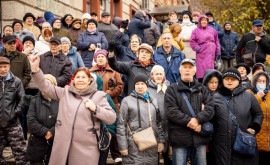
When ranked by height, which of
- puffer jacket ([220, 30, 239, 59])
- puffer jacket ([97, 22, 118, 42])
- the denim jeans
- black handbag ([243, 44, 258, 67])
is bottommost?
the denim jeans

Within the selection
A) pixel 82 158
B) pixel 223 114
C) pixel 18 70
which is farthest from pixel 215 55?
pixel 82 158

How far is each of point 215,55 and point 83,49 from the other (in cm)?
338

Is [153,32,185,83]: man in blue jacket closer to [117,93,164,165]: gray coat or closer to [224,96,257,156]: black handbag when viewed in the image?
[117,93,164,165]: gray coat

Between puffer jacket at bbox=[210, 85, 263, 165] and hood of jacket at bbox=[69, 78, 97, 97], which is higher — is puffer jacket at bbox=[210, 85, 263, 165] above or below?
below

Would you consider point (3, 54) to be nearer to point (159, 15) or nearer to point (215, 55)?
point (215, 55)

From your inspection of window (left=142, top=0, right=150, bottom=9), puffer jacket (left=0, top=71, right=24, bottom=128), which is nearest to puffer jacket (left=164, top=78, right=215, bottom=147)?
puffer jacket (left=0, top=71, right=24, bottom=128)

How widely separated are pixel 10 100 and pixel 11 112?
0.63 feet

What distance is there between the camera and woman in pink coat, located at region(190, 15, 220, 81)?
26.2 ft

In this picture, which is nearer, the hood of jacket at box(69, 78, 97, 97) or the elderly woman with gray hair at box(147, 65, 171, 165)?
the hood of jacket at box(69, 78, 97, 97)

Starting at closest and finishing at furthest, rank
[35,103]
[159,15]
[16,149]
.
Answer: [35,103] < [16,149] < [159,15]

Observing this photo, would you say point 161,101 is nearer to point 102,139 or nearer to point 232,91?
point 232,91

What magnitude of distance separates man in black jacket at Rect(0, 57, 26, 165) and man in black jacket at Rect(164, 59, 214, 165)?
90.1 inches

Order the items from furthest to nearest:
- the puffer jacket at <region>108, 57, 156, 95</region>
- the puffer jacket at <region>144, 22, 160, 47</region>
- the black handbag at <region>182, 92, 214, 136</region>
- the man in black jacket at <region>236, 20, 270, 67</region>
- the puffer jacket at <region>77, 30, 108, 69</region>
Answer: the puffer jacket at <region>144, 22, 160, 47</region> → the man in black jacket at <region>236, 20, 270, 67</region> → the puffer jacket at <region>77, 30, 108, 69</region> → the puffer jacket at <region>108, 57, 156, 95</region> → the black handbag at <region>182, 92, 214, 136</region>

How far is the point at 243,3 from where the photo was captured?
51.7 ft
